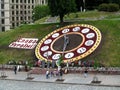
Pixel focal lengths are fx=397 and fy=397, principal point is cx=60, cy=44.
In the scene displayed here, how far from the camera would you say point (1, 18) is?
13825 cm

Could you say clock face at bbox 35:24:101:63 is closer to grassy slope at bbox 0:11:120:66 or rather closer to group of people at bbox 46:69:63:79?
grassy slope at bbox 0:11:120:66

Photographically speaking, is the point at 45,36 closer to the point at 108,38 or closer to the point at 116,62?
the point at 108,38

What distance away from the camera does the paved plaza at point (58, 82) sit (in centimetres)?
5316

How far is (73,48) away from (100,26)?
29.9ft

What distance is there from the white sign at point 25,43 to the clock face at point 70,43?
1652 mm

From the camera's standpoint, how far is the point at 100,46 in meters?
68.9

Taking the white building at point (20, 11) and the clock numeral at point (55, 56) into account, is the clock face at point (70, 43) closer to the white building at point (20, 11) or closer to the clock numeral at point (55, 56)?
the clock numeral at point (55, 56)

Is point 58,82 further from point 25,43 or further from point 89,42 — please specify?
point 25,43

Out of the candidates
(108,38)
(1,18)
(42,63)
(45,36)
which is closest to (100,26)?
(108,38)

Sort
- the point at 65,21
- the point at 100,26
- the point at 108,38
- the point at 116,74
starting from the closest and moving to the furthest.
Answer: the point at 116,74 < the point at 108,38 < the point at 100,26 < the point at 65,21

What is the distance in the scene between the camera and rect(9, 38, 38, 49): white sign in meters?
75.4

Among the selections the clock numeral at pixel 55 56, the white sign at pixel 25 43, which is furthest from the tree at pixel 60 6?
the clock numeral at pixel 55 56

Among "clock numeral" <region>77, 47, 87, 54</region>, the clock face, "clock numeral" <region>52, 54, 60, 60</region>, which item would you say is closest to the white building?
the clock face

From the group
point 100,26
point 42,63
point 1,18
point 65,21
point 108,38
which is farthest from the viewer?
point 1,18
